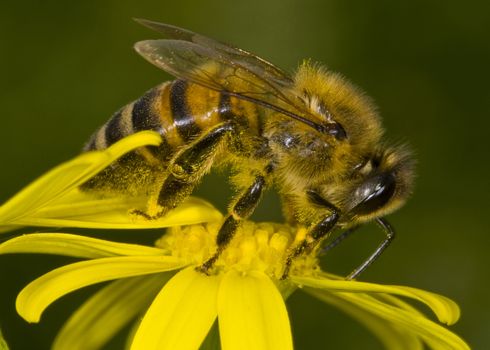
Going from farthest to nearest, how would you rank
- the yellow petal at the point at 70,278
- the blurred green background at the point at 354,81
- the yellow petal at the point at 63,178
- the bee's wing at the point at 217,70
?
1. the blurred green background at the point at 354,81
2. the bee's wing at the point at 217,70
3. the yellow petal at the point at 70,278
4. the yellow petal at the point at 63,178

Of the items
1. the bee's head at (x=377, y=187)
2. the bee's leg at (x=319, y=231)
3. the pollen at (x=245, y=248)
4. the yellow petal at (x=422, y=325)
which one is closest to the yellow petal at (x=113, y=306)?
the pollen at (x=245, y=248)

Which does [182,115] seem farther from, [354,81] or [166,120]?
[354,81]

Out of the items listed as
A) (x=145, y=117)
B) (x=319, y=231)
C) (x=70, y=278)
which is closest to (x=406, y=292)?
(x=319, y=231)

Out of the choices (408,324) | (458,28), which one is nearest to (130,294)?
(408,324)

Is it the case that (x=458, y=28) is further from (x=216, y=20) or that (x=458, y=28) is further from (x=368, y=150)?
(x=368, y=150)

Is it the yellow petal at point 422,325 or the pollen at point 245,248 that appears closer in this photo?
the yellow petal at point 422,325

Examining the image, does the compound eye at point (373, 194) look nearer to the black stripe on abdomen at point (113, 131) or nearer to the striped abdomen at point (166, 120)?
the striped abdomen at point (166, 120)

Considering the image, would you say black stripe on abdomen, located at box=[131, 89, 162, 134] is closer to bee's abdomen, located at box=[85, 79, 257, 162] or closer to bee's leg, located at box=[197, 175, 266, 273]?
bee's abdomen, located at box=[85, 79, 257, 162]
